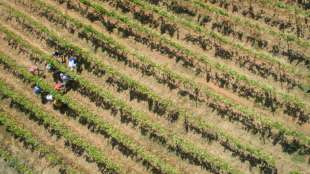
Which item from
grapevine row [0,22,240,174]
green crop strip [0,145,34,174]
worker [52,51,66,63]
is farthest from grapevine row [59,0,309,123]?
green crop strip [0,145,34,174]

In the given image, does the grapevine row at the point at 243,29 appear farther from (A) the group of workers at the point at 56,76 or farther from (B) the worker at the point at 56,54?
(B) the worker at the point at 56,54

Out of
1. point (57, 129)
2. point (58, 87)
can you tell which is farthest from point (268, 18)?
point (57, 129)

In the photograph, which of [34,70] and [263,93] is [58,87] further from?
[263,93]

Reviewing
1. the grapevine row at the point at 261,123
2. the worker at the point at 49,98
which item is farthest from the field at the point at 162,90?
the worker at the point at 49,98

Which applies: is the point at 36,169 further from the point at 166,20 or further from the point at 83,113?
the point at 166,20

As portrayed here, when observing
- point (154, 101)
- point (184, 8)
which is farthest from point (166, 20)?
point (154, 101)
